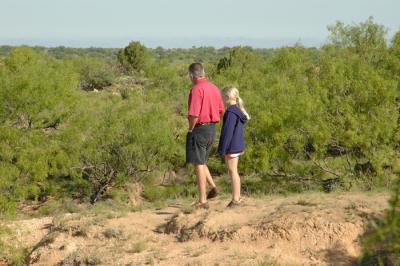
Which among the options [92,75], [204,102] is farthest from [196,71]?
[92,75]

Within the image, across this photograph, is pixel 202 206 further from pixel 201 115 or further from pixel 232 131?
pixel 201 115

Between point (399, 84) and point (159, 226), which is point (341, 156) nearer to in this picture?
point (399, 84)

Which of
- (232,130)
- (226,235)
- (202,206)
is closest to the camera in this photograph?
(226,235)

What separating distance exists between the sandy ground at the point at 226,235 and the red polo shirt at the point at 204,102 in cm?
139

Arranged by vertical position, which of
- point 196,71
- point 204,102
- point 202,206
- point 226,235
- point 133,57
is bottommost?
point 226,235

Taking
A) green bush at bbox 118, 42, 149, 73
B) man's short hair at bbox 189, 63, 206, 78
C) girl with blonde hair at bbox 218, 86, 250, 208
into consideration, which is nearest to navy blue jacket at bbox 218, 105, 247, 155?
girl with blonde hair at bbox 218, 86, 250, 208

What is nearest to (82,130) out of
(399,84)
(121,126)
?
(121,126)

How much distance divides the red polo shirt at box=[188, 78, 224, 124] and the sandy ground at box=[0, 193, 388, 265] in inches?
54.9

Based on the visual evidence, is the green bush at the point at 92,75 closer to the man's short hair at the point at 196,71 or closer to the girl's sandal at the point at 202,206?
the girl's sandal at the point at 202,206

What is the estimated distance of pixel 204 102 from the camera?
25.8 ft

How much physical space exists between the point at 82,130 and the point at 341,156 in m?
8.65

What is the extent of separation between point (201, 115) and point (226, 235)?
1.66 m

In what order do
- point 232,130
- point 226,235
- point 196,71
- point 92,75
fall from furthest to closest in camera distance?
point 92,75 → point 232,130 → point 196,71 → point 226,235

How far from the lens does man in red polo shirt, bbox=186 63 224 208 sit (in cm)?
781
